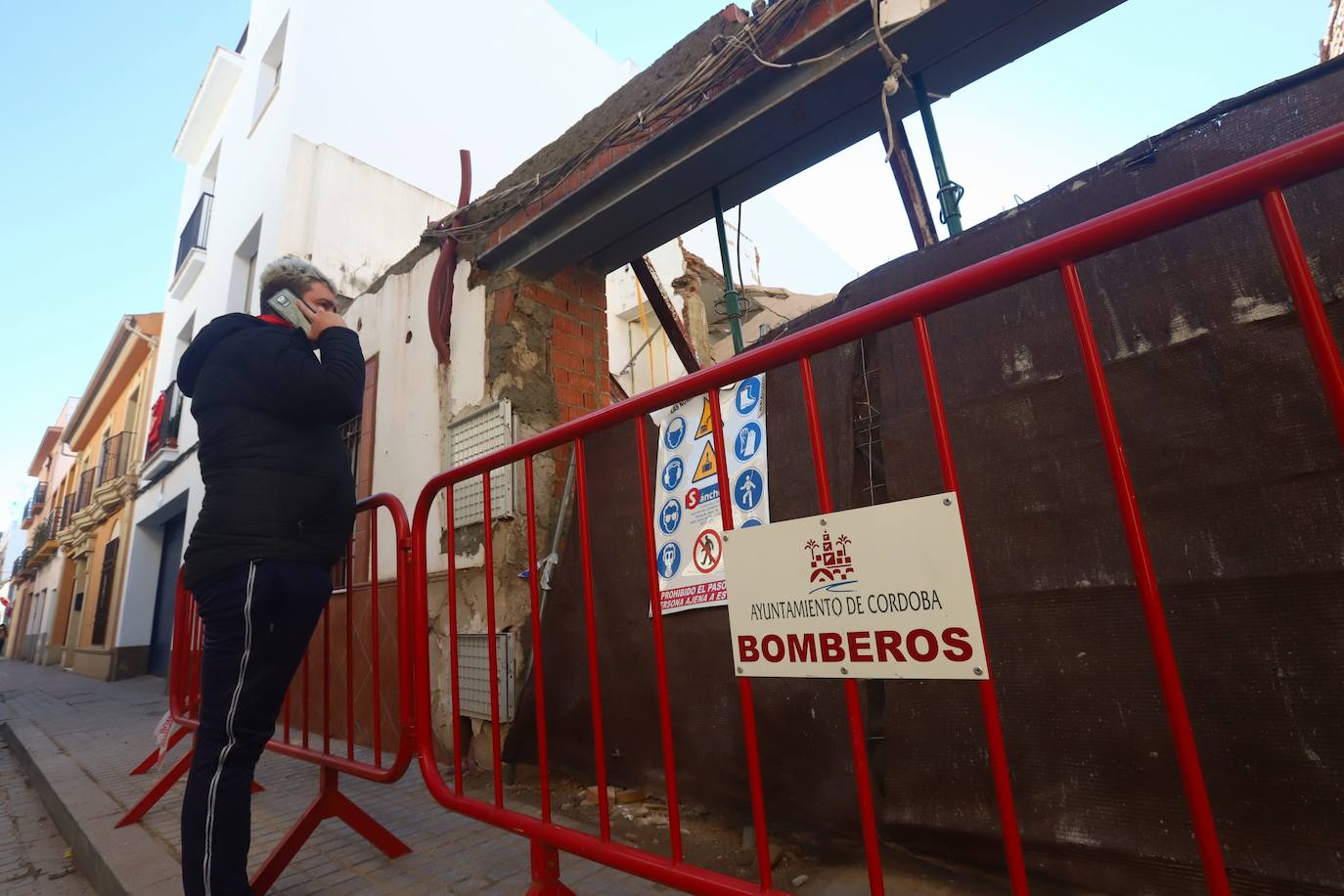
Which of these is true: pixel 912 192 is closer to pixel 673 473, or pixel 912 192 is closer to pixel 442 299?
pixel 673 473

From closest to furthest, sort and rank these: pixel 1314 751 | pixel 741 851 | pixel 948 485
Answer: pixel 948 485 → pixel 1314 751 → pixel 741 851

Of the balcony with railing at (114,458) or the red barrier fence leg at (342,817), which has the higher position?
the balcony with railing at (114,458)

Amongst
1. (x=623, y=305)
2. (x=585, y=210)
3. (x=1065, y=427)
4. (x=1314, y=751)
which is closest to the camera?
(x=1314, y=751)

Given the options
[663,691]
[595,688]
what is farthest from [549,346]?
[663,691]

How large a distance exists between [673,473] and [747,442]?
0.44m

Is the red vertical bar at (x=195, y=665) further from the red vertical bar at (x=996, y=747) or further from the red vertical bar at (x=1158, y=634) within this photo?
the red vertical bar at (x=1158, y=634)

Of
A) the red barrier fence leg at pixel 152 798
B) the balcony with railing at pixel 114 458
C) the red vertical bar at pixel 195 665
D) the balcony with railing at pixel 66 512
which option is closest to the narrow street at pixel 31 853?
the red barrier fence leg at pixel 152 798

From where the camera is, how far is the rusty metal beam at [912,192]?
2.84 m

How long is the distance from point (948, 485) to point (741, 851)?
5.65 feet

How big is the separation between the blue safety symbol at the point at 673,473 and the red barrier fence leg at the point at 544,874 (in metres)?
1.56

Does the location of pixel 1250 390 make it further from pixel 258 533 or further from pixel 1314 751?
pixel 258 533

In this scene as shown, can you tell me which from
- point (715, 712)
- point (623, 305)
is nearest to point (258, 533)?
point (715, 712)

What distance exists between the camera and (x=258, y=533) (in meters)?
1.80

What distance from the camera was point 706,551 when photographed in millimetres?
2637
